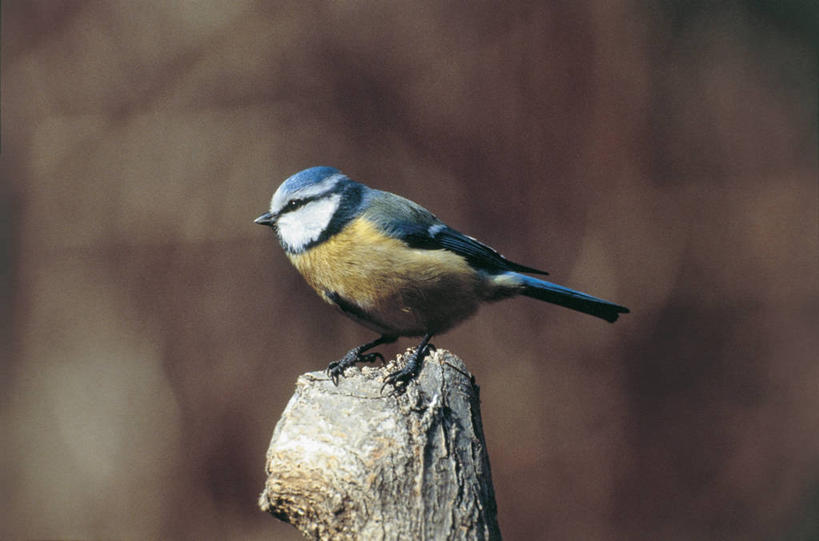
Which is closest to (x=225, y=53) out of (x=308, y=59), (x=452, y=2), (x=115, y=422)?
(x=308, y=59)

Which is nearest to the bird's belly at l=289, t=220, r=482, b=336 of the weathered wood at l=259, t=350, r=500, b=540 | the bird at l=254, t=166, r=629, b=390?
the bird at l=254, t=166, r=629, b=390

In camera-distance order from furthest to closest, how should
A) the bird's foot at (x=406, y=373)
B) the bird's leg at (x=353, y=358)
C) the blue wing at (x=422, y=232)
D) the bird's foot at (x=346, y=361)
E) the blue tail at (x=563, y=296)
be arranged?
the blue tail at (x=563, y=296) → the blue wing at (x=422, y=232) → the bird's leg at (x=353, y=358) → the bird's foot at (x=346, y=361) → the bird's foot at (x=406, y=373)

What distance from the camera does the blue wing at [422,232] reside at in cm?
257

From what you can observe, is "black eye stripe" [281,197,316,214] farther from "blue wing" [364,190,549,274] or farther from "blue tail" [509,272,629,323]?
"blue tail" [509,272,629,323]

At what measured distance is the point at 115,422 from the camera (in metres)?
4.28

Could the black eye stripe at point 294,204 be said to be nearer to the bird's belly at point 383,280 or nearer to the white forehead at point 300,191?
the white forehead at point 300,191

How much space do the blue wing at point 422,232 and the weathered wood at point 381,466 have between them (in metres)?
0.88

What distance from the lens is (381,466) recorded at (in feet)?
5.25

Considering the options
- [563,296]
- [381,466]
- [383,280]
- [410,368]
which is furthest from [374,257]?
[381,466]

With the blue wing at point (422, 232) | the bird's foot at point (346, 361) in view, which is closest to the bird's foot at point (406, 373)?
the bird's foot at point (346, 361)

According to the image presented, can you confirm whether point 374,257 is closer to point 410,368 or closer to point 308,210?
point 308,210

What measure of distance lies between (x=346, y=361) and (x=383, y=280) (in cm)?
28

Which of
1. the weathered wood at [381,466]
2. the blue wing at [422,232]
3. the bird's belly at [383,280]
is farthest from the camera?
the blue wing at [422,232]

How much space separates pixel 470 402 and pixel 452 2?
10.7 ft
